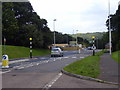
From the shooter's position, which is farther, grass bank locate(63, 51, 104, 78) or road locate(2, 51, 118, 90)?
grass bank locate(63, 51, 104, 78)

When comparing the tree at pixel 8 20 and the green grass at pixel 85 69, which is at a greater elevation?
the tree at pixel 8 20

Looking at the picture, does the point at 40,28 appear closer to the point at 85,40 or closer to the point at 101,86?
the point at 101,86

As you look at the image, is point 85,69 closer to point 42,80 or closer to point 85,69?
point 85,69

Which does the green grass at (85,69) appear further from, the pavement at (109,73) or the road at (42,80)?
the road at (42,80)

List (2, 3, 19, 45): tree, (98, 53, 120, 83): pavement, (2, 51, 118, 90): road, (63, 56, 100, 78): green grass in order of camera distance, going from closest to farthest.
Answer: (2, 51, 118, 90): road → (98, 53, 120, 83): pavement → (63, 56, 100, 78): green grass → (2, 3, 19, 45): tree

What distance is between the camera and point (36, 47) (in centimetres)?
6003

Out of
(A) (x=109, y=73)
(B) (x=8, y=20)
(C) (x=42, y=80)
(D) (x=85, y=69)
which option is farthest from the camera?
(B) (x=8, y=20)

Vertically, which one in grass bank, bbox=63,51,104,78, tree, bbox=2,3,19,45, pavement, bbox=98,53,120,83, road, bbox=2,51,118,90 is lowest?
road, bbox=2,51,118,90

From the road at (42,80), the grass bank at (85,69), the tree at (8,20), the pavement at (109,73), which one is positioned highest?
the tree at (8,20)

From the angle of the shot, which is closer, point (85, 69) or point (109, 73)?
point (109, 73)

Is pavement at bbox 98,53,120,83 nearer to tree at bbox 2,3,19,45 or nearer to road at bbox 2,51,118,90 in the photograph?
road at bbox 2,51,118,90

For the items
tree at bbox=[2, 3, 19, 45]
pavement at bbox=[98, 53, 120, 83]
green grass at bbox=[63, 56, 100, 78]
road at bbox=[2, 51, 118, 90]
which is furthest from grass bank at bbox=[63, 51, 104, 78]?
tree at bbox=[2, 3, 19, 45]

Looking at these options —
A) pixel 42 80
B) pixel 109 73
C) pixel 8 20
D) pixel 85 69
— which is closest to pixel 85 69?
pixel 85 69

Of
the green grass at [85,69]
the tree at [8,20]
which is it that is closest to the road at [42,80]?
the green grass at [85,69]
